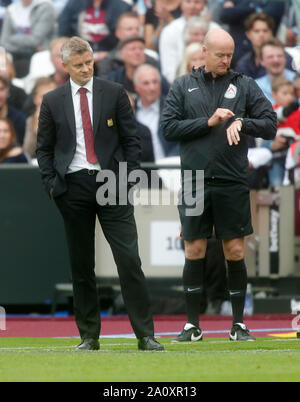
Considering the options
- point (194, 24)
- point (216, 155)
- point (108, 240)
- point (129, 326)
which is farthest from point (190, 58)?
point (108, 240)

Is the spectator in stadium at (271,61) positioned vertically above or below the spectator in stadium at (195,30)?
below

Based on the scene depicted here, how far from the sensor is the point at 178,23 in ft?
44.6

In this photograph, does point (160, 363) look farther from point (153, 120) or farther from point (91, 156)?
point (153, 120)

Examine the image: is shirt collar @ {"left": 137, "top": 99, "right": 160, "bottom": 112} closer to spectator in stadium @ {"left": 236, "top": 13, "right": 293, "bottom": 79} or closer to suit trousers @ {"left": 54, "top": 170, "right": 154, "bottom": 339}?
spectator in stadium @ {"left": 236, "top": 13, "right": 293, "bottom": 79}

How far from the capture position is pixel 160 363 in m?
6.69

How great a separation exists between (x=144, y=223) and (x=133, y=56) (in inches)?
89.0

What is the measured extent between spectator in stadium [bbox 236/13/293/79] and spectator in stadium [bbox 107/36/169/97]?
1090 millimetres

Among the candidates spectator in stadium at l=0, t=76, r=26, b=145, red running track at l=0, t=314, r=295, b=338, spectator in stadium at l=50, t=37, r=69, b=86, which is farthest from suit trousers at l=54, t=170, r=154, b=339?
spectator in stadium at l=50, t=37, r=69, b=86

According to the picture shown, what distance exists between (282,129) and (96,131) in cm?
598

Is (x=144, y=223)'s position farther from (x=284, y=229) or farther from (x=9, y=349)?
(x=9, y=349)

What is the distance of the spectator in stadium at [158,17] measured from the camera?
13617 mm

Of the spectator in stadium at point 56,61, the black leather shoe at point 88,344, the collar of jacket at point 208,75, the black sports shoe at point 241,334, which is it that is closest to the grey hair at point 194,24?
the spectator in stadium at point 56,61

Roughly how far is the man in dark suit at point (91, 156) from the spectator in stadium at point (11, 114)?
220 inches

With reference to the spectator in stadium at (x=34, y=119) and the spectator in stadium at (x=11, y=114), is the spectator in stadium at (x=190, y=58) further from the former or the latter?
the spectator in stadium at (x=11, y=114)
